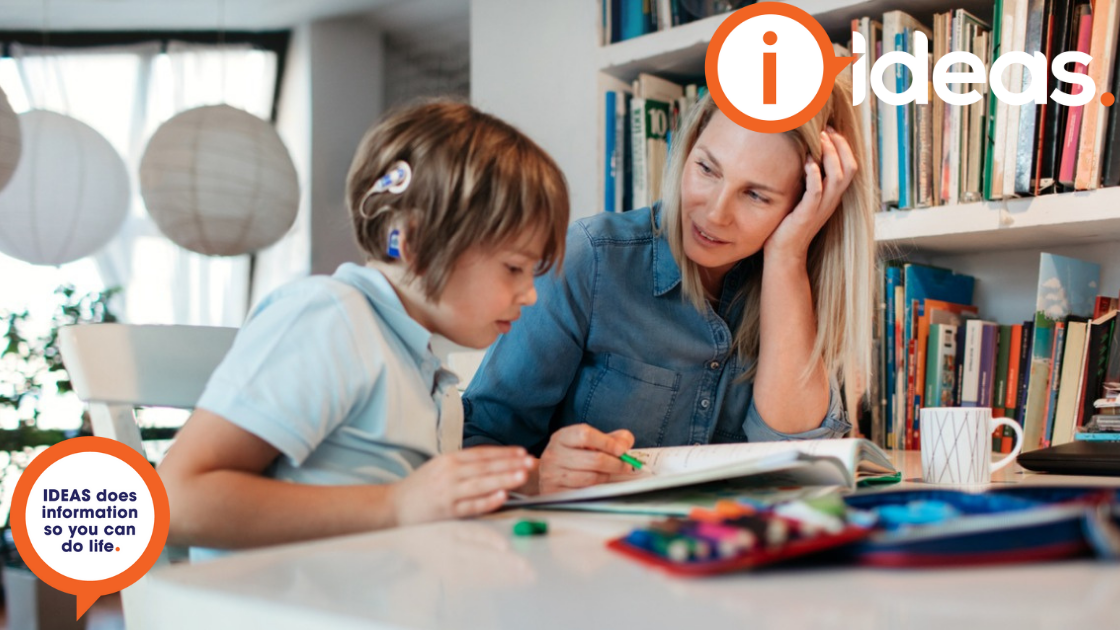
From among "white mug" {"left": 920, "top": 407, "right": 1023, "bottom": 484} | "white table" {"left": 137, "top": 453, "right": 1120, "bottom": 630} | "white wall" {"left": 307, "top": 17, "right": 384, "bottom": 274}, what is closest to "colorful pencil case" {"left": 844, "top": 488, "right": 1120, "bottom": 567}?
"white table" {"left": 137, "top": 453, "right": 1120, "bottom": 630}

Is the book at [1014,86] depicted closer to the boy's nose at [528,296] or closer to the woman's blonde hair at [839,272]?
the woman's blonde hair at [839,272]

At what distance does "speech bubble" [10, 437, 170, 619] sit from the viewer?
2.67 feet

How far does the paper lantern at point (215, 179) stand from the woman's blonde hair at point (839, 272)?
2.06 meters

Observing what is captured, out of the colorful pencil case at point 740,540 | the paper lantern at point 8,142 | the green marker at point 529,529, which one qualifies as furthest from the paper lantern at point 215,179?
the colorful pencil case at point 740,540

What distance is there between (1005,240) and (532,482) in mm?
1068

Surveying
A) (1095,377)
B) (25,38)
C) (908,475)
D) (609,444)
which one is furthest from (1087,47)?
(25,38)

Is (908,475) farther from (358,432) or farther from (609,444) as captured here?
(358,432)

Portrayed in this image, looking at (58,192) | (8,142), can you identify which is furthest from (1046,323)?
(58,192)

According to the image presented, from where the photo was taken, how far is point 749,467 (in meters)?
0.66

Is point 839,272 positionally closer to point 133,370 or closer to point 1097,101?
point 1097,101

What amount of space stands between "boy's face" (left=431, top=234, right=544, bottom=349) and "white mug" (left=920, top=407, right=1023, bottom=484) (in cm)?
52

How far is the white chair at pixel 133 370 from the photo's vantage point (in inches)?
34.1

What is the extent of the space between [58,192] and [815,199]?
264 centimetres

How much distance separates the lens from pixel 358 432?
31.3 inches
